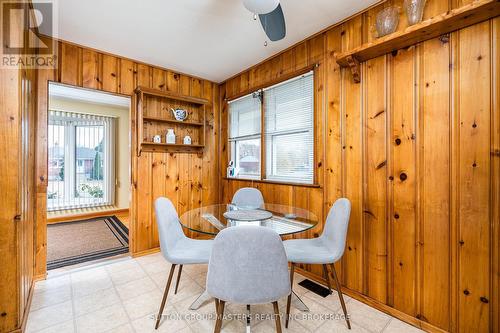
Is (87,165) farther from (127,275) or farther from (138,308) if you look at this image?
(138,308)

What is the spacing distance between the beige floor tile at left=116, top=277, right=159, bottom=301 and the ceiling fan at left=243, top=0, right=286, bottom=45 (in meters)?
2.53

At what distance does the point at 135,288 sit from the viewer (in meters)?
2.26

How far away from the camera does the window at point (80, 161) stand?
15.7 feet

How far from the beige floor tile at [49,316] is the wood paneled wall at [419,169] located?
2.28 m

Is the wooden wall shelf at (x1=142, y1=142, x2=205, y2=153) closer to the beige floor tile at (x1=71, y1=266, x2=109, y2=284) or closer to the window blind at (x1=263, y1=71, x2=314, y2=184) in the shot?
the window blind at (x1=263, y1=71, x2=314, y2=184)

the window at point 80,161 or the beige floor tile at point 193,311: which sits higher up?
the window at point 80,161

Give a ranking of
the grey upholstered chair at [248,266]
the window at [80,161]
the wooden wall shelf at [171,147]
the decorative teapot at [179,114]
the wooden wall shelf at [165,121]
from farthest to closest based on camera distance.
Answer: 1. the window at [80,161]
2. the decorative teapot at [179,114]
3. the wooden wall shelf at [171,147]
4. the wooden wall shelf at [165,121]
5. the grey upholstered chair at [248,266]

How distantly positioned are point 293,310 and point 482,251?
139 cm

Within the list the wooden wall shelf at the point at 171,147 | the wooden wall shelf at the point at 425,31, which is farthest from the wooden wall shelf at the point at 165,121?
the wooden wall shelf at the point at 425,31

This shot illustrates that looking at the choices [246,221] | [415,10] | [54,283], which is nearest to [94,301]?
[54,283]

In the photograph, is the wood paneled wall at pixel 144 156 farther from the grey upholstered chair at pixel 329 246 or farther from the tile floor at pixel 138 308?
the grey upholstered chair at pixel 329 246

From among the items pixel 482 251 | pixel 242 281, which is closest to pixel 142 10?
pixel 242 281

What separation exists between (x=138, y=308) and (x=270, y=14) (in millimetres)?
2556

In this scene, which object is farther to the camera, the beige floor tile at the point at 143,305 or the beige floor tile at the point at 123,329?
the beige floor tile at the point at 143,305
